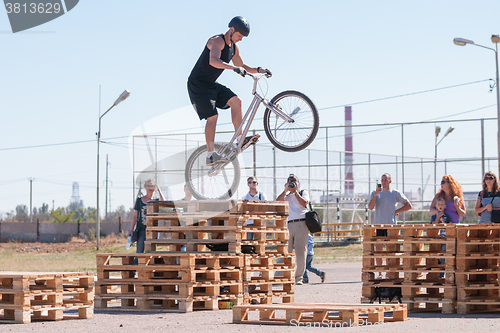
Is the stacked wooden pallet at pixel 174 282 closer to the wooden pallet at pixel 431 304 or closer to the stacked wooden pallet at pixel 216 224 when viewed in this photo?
the stacked wooden pallet at pixel 216 224

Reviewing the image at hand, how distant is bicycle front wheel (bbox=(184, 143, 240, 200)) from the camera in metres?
10.1

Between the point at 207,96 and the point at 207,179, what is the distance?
143 centimetres

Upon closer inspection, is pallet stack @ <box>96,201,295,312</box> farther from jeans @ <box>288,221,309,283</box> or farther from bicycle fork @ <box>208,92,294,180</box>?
jeans @ <box>288,221,309,283</box>

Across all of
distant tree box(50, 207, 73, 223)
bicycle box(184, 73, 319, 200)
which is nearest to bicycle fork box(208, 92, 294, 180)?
bicycle box(184, 73, 319, 200)

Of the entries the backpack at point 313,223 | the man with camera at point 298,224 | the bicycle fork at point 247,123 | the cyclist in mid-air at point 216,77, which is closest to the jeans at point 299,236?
the man with camera at point 298,224

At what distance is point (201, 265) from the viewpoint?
10094 millimetres

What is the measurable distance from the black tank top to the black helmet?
31 cm

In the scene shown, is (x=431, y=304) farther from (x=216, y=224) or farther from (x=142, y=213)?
(x=142, y=213)

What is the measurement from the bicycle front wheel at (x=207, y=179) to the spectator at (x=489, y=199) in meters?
3.75

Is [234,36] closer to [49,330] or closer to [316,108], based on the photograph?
[316,108]

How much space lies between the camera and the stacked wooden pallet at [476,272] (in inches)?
375


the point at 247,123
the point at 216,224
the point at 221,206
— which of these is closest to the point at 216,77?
the point at 247,123

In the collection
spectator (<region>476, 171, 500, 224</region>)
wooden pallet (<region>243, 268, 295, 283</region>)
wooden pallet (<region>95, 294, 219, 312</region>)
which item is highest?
spectator (<region>476, 171, 500, 224</region>)

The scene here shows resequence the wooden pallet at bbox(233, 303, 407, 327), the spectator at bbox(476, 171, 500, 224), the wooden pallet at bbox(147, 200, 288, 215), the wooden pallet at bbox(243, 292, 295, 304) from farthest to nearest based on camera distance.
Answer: the spectator at bbox(476, 171, 500, 224) → the wooden pallet at bbox(243, 292, 295, 304) → the wooden pallet at bbox(147, 200, 288, 215) → the wooden pallet at bbox(233, 303, 407, 327)
